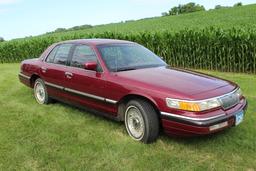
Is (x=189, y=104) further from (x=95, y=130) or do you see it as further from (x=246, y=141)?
(x=95, y=130)

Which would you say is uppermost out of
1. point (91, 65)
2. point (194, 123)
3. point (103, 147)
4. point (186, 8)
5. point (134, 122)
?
point (186, 8)

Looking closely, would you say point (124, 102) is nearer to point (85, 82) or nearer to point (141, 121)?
point (141, 121)

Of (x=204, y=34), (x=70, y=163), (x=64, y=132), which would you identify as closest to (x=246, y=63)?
(x=204, y=34)

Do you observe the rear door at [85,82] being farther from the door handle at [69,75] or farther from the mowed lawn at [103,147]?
the mowed lawn at [103,147]

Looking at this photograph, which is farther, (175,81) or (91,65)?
(91,65)

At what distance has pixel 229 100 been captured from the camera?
4930 millimetres

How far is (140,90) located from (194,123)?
0.98 metres

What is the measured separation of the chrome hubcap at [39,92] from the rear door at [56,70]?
0.37m

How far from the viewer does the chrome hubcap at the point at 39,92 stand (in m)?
7.77

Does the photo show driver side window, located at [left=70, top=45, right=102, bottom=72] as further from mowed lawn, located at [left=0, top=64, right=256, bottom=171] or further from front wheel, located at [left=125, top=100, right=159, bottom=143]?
front wheel, located at [left=125, top=100, right=159, bottom=143]

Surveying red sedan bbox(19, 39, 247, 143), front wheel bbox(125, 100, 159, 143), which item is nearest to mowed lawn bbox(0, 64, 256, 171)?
front wheel bbox(125, 100, 159, 143)

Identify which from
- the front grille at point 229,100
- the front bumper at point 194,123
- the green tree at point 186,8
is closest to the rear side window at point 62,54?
the front bumper at point 194,123

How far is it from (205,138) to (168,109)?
99 centimetres

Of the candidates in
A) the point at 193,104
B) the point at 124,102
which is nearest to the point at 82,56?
the point at 124,102
